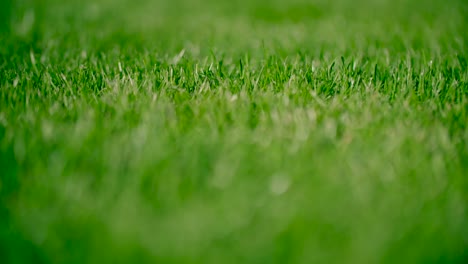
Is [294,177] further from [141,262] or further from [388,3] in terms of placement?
[388,3]

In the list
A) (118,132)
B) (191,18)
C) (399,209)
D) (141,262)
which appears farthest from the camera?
(191,18)

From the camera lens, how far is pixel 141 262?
1.07m

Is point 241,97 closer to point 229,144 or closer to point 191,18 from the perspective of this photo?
point 229,144

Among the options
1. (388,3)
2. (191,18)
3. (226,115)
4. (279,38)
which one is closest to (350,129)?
(226,115)

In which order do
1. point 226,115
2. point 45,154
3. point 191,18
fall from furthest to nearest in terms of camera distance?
point 191,18
point 226,115
point 45,154

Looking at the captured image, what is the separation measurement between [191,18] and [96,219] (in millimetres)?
3578

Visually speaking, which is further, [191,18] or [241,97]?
[191,18]

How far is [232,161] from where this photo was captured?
4.71 feet

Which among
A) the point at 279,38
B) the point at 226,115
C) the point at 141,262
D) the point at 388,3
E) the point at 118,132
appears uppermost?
the point at 388,3

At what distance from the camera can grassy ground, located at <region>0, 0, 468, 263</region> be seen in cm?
112

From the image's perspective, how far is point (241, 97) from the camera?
1.87m

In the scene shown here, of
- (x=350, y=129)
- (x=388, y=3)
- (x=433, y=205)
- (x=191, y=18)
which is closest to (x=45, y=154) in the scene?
(x=350, y=129)

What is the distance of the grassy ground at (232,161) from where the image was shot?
1123 millimetres

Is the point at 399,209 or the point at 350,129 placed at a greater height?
the point at 350,129
